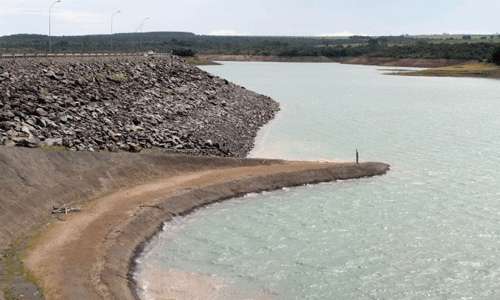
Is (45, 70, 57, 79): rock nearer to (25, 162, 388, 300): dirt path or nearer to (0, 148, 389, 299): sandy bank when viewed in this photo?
(0, 148, 389, 299): sandy bank

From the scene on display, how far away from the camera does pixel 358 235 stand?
27.7 meters

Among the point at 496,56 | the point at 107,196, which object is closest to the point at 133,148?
the point at 107,196

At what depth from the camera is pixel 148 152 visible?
38.5m

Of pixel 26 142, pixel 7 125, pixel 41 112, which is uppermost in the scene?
pixel 41 112

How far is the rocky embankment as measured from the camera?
3816cm

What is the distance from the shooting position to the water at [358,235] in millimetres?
22188

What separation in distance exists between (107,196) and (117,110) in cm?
1729

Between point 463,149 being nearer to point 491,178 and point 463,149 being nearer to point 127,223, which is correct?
point 491,178

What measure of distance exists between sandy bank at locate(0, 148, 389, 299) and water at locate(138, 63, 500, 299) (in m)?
1.13

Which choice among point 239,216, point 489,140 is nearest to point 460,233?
point 239,216

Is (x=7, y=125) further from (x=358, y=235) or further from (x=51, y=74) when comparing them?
(x=358, y=235)

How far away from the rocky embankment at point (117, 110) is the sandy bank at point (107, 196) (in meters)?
3.25

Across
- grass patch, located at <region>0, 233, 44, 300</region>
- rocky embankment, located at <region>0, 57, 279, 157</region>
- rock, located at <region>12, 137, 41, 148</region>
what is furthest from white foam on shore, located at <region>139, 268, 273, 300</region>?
rocky embankment, located at <region>0, 57, 279, 157</region>

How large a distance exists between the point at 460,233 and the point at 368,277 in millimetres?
7176
